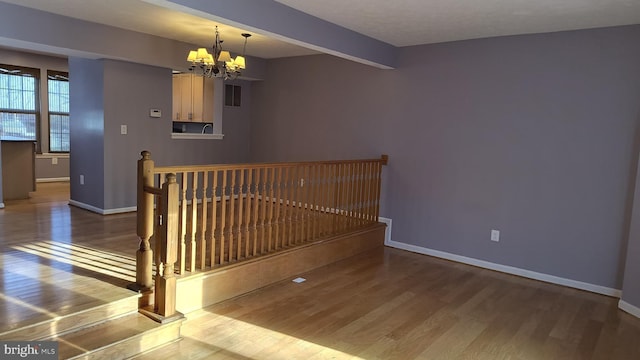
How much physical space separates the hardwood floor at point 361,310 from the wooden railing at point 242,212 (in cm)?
37

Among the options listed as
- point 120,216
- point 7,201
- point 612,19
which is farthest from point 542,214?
point 7,201

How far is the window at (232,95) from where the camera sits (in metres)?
6.87

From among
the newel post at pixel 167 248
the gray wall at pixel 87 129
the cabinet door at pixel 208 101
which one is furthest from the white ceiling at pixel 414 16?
the cabinet door at pixel 208 101

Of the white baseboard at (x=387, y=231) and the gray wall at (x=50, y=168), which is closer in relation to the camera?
the white baseboard at (x=387, y=231)

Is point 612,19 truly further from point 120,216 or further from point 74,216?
point 74,216

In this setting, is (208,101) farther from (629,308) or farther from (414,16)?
(629,308)

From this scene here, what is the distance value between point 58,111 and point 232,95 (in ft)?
13.6

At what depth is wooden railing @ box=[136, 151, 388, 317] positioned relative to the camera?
3.02 meters

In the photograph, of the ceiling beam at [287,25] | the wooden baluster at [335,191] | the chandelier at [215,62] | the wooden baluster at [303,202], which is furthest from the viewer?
the wooden baluster at [335,191]

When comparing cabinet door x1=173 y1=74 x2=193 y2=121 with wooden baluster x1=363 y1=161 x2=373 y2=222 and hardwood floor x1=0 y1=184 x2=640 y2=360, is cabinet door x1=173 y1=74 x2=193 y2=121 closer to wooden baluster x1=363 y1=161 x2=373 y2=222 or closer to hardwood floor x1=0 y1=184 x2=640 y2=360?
hardwood floor x1=0 y1=184 x2=640 y2=360

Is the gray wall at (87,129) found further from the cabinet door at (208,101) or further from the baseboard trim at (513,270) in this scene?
the baseboard trim at (513,270)

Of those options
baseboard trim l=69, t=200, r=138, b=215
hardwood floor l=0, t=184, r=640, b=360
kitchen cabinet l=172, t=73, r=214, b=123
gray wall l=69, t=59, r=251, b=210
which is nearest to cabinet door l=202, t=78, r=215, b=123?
kitchen cabinet l=172, t=73, r=214, b=123

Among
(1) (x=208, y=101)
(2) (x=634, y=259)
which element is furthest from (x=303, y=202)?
(1) (x=208, y=101)

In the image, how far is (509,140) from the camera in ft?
15.0
